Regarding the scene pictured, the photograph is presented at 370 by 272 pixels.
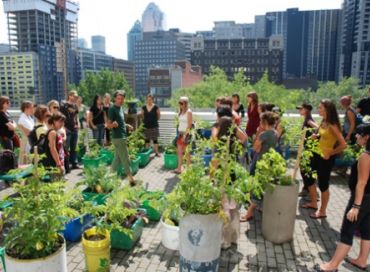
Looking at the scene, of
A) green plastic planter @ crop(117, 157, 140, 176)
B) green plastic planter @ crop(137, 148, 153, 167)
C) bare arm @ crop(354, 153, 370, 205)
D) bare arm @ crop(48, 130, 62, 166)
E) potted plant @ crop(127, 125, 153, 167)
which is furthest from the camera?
green plastic planter @ crop(137, 148, 153, 167)

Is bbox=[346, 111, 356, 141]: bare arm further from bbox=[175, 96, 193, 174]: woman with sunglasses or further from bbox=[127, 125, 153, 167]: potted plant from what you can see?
bbox=[127, 125, 153, 167]: potted plant

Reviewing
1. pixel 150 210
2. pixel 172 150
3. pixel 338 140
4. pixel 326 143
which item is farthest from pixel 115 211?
pixel 172 150

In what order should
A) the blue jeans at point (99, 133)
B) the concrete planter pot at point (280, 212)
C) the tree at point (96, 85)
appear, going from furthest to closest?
the tree at point (96, 85)
the blue jeans at point (99, 133)
the concrete planter pot at point (280, 212)

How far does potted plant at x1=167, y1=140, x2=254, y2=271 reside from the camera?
319 cm

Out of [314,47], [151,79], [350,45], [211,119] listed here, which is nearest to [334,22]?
[314,47]

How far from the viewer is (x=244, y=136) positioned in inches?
189

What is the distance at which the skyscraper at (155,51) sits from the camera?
16330 cm

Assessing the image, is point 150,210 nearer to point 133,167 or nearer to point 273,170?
point 273,170

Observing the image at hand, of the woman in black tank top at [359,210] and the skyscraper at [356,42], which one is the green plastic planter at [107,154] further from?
the skyscraper at [356,42]

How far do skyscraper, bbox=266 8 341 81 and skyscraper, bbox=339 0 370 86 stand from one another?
16.7 metres

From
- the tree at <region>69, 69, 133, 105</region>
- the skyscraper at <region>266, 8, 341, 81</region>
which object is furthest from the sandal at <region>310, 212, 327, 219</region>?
the skyscraper at <region>266, 8, 341, 81</region>

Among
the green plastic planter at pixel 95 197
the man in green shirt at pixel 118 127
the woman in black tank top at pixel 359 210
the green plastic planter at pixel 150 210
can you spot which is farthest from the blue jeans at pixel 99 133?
the woman in black tank top at pixel 359 210

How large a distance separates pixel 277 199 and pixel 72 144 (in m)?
5.47

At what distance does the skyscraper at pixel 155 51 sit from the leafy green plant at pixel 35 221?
158 meters
